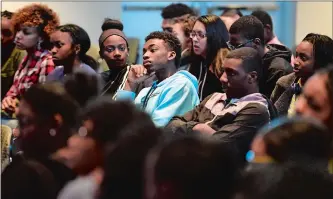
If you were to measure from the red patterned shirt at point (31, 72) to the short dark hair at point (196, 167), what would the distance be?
8.63 feet

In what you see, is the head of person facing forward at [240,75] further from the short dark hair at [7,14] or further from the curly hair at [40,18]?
the short dark hair at [7,14]

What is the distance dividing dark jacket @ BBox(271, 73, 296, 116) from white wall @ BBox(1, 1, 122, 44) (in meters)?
2.65

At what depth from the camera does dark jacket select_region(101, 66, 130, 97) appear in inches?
143

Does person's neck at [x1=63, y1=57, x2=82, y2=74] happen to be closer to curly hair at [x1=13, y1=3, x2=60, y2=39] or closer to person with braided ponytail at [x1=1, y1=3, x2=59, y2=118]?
person with braided ponytail at [x1=1, y1=3, x2=59, y2=118]

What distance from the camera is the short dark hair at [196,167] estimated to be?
1.50 metres

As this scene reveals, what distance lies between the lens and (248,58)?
113 inches

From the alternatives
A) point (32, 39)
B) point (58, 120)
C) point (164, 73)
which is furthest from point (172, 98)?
point (32, 39)

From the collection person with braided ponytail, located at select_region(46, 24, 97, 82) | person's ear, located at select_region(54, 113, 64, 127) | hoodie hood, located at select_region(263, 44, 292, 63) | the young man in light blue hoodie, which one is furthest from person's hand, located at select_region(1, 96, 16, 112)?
person's ear, located at select_region(54, 113, 64, 127)

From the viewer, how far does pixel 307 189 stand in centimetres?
150

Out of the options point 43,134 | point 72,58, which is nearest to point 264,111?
point 43,134

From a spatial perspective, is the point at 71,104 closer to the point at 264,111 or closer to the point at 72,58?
the point at 264,111

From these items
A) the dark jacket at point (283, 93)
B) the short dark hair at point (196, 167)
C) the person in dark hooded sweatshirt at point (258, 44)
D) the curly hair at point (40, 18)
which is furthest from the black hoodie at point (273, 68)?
the short dark hair at point (196, 167)

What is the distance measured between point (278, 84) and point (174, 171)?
1.76m

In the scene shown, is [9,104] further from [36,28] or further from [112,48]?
[112,48]
